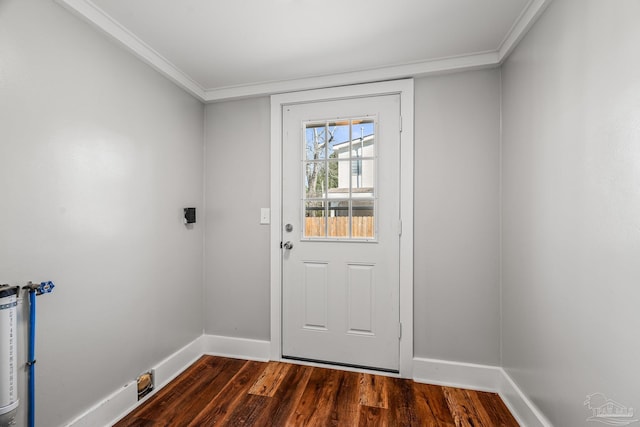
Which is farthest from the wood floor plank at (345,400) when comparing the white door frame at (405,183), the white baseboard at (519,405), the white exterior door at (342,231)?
the white baseboard at (519,405)

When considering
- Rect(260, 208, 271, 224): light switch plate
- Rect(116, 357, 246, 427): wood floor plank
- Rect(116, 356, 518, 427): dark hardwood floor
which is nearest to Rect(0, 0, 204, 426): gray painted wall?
Rect(116, 357, 246, 427): wood floor plank

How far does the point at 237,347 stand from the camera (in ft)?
7.80

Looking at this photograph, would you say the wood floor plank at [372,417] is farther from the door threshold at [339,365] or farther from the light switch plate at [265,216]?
the light switch plate at [265,216]

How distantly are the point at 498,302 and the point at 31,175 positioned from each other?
2710mm

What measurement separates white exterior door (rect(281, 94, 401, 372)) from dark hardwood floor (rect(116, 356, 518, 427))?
223 millimetres

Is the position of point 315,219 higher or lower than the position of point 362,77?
lower

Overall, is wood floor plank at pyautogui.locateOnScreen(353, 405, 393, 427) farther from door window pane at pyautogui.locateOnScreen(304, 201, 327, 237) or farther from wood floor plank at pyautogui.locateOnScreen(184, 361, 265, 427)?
door window pane at pyautogui.locateOnScreen(304, 201, 327, 237)

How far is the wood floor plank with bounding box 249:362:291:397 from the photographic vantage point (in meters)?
1.91

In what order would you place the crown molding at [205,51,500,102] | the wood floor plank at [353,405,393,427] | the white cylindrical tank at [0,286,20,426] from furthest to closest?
the crown molding at [205,51,500,102] → the wood floor plank at [353,405,393,427] → the white cylindrical tank at [0,286,20,426]

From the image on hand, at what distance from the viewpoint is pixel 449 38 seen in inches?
67.9

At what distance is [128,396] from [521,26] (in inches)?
122

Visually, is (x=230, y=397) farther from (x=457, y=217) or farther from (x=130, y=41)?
(x=130, y=41)

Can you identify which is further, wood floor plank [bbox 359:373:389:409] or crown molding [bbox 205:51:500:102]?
crown molding [bbox 205:51:500:102]

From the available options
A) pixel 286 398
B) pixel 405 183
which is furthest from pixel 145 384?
pixel 405 183
